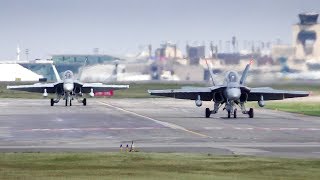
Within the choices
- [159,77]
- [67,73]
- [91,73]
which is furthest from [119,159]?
[91,73]

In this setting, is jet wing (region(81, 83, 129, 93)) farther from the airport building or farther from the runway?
the runway

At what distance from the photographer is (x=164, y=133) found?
1953 inches

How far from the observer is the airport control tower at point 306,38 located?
9256 cm

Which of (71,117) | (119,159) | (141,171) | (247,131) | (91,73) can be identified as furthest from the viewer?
(91,73)

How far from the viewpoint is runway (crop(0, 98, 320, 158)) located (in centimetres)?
3956

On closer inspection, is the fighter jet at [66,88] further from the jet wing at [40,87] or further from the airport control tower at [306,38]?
the airport control tower at [306,38]

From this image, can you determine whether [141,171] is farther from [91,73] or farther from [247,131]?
[91,73]

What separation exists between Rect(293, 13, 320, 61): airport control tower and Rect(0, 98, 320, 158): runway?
22.9m

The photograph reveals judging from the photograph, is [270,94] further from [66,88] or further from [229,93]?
[66,88]

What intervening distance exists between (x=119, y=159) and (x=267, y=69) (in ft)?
197

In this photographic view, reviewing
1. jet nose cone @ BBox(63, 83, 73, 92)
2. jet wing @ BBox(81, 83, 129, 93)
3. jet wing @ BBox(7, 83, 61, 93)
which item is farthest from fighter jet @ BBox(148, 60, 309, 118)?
jet wing @ BBox(7, 83, 61, 93)

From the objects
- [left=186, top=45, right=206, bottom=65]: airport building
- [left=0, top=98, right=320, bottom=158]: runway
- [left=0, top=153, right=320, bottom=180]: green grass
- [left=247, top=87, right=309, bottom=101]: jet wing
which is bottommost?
[left=0, top=98, right=320, bottom=158]: runway

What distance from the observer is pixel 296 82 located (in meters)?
98.6

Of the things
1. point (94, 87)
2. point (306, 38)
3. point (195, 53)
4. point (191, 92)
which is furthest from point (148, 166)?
point (195, 53)
